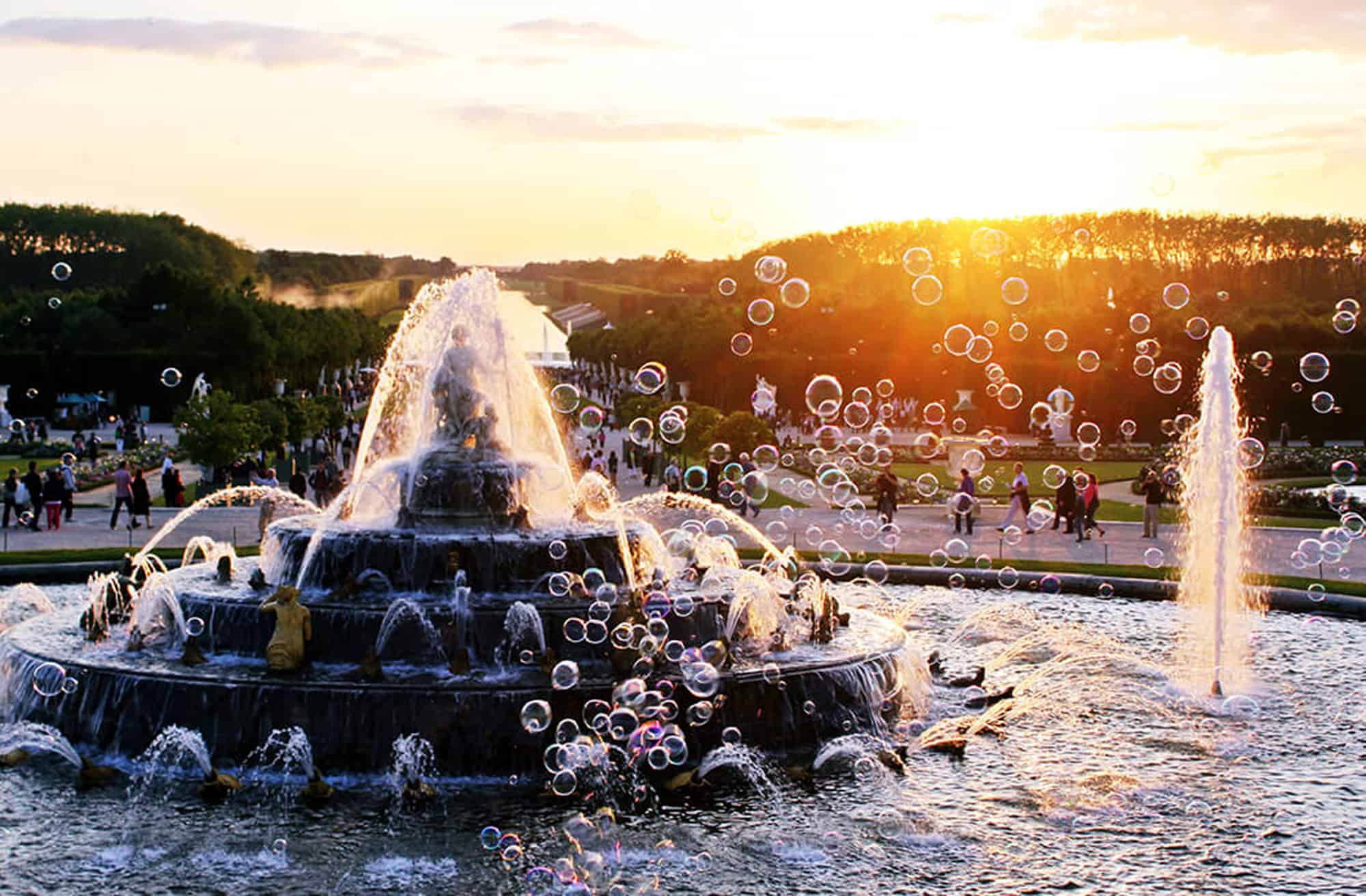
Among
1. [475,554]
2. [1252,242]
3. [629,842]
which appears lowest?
[629,842]

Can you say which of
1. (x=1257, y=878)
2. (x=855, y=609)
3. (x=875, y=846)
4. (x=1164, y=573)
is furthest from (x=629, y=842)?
(x=1164, y=573)

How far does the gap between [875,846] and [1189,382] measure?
62023 mm

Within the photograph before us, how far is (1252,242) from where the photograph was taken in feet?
380

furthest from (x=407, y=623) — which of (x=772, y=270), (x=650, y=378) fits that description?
(x=650, y=378)

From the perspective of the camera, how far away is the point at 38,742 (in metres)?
15.1

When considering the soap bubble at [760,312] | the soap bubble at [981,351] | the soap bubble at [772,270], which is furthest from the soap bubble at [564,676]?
the soap bubble at [981,351]

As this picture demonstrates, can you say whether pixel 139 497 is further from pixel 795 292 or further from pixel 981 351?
pixel 981 351

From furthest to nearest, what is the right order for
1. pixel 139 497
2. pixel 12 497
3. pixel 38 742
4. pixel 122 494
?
pixel 12 497, pixel 139 497, pixel 122 494, pixel 38 742

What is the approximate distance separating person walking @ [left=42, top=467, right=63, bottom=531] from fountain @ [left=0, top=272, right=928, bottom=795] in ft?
41.4

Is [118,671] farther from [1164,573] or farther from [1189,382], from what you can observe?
[1189,382]

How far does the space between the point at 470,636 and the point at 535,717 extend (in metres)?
2.32

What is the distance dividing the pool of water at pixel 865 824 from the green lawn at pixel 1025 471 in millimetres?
24781

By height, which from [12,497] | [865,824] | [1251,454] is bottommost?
[865,824]

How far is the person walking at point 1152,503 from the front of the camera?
31.3 m
